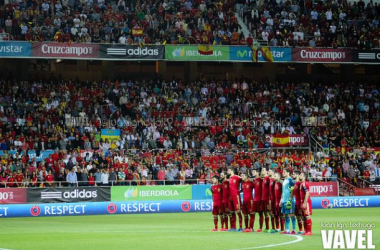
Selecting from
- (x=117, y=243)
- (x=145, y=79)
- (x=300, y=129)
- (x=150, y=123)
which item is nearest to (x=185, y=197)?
(x=150, y=123)

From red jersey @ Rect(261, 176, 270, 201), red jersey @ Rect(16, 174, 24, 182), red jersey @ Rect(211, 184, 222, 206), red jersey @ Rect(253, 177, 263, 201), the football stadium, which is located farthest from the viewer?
the football stadium

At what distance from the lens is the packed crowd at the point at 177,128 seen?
129 feet

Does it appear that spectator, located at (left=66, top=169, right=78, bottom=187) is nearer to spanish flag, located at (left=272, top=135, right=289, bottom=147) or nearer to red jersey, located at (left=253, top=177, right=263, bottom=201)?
spanish flag, located at (left=272, top=135, right=289, bottom=147)

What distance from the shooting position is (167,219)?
1235 inches

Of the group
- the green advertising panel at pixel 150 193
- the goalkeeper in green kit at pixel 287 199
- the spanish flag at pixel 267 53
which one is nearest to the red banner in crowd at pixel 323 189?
the green advertising panel at pixel 150 193

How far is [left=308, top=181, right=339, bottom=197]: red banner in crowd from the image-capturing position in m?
40.9

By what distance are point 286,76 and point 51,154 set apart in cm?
2252

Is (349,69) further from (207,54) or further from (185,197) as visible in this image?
(185,197)

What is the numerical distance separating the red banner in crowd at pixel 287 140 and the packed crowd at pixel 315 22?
6839 mm

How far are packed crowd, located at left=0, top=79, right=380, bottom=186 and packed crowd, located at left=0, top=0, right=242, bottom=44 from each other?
3.03 m

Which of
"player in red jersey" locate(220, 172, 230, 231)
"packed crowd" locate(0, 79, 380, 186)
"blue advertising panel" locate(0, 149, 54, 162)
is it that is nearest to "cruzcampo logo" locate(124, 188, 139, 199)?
"packed crowd" locate(0, 79, 380, 186)

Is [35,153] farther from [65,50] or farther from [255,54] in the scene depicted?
[255,54]

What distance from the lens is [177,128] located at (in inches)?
1759

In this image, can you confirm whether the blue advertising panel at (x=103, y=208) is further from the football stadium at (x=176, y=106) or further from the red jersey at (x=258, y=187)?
the red jersey at (x=258, y=187)
